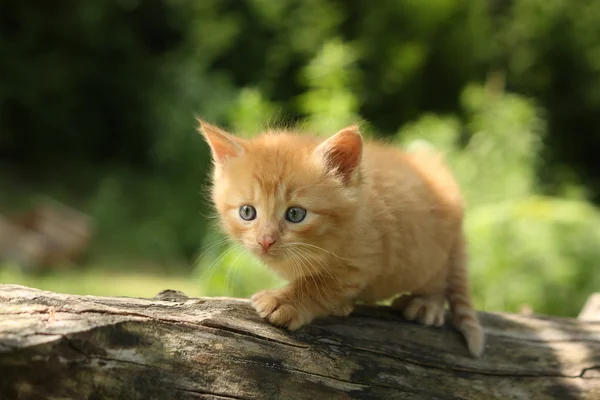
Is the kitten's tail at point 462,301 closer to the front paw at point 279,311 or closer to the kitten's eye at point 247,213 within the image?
the front paw at point 279,311

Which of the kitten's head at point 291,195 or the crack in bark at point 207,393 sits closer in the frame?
the crack in bark at point 207,393

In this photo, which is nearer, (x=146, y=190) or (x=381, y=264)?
(x=381, y=264)

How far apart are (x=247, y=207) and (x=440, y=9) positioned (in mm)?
4668

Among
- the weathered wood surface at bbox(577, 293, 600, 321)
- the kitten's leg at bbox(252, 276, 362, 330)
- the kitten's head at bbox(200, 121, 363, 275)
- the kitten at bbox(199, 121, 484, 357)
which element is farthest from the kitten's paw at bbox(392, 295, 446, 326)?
the weathered wood surface at bbox(577, 293, 600, 321)

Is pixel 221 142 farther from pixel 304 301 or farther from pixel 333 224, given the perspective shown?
pixel 304 301

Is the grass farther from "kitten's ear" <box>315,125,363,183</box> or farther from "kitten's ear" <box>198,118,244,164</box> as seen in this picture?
"kitten's ear" <box>315,125,363,183</box>

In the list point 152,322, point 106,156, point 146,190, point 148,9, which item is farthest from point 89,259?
point 152,322

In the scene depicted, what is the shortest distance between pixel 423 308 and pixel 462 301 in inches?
7.1

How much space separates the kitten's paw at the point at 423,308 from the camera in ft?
6.66

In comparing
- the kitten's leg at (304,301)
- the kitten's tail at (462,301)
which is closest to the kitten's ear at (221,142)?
the kitten's leg at (304,301)

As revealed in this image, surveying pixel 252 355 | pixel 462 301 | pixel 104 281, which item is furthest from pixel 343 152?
pixel 104 281

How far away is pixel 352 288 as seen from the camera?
184 cm

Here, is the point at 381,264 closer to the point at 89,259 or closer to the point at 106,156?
the point at 89,259

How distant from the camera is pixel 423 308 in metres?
2.06
